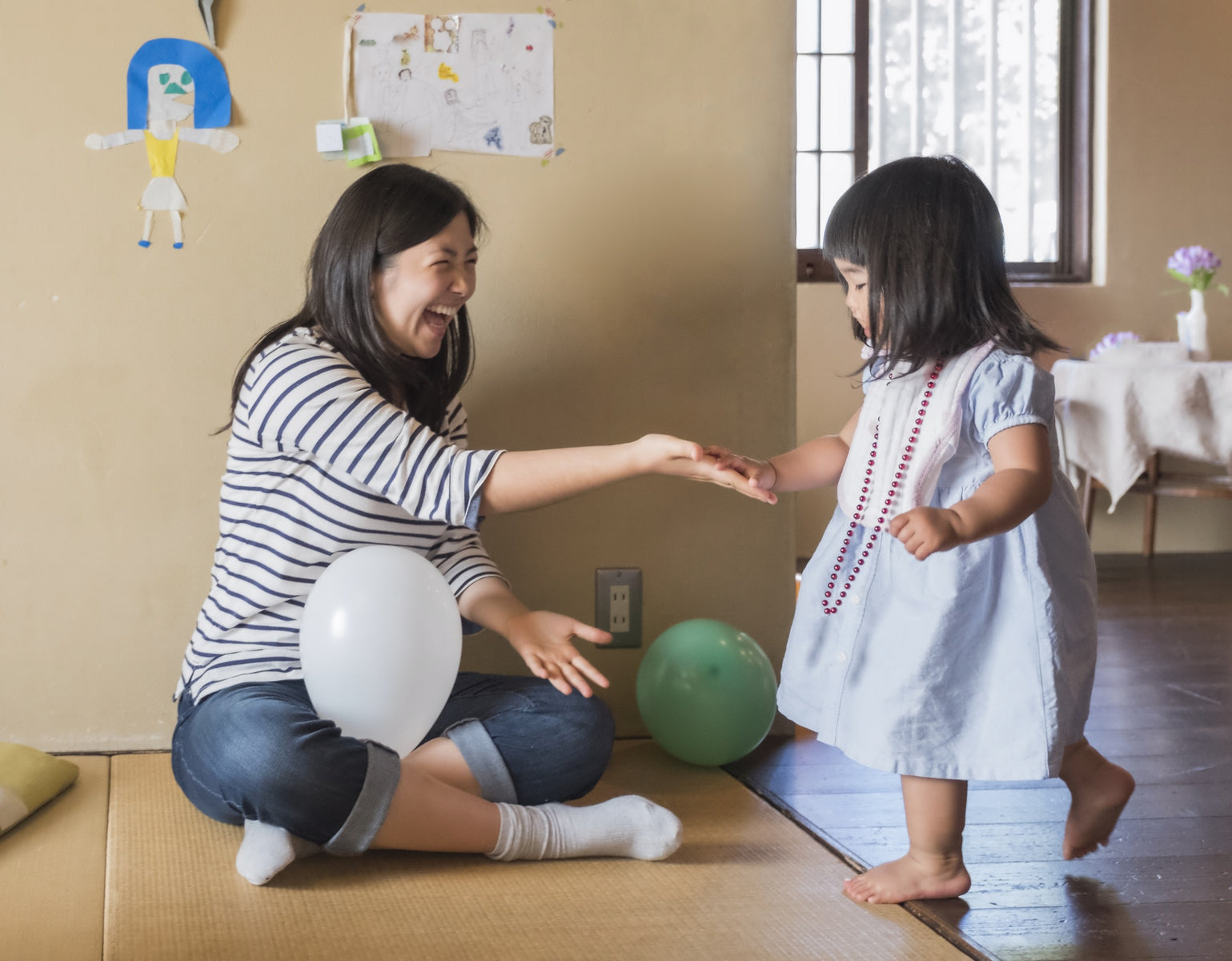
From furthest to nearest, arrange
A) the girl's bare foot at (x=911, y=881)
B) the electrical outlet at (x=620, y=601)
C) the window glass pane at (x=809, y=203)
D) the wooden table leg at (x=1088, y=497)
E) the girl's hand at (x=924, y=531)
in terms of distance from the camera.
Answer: the window glass pane at (x=809, y=203) → the wooden table leg at (x=1088, y=497) → the electrical outlet at (x=620, y=601) → the girl's bare foot at (x=911, y=881) → the girl's hand at (x=924, y=531)

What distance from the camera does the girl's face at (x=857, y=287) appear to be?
1.34 metres

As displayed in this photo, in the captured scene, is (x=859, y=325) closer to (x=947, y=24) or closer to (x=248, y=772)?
(x=248, y=772)

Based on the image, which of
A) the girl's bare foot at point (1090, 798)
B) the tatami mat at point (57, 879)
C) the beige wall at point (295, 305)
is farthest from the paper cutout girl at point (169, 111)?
the girl's bare foot at point (1090, 798)

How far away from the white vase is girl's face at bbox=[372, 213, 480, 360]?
296 centimetres

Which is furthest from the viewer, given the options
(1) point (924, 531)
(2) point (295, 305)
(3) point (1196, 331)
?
(3) point (1196, 331)

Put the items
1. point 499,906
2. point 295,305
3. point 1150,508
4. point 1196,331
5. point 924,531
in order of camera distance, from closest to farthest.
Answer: point 924,531, point 499,906, point 295,305, point 1196,331, point 1150,508

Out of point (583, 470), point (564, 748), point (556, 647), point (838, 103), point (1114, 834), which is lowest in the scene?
point (1114, 834)

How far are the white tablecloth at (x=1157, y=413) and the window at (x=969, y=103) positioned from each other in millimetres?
692

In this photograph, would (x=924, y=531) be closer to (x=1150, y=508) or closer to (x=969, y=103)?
(x=1150, y=508)

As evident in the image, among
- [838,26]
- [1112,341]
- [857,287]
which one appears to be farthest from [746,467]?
[838,26]

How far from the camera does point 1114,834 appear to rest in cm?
147

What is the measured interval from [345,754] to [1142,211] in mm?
3618

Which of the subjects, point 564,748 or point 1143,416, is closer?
point 564,748

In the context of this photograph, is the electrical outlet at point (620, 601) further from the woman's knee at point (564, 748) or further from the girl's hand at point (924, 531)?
the girl's hand at point (924, 531)
